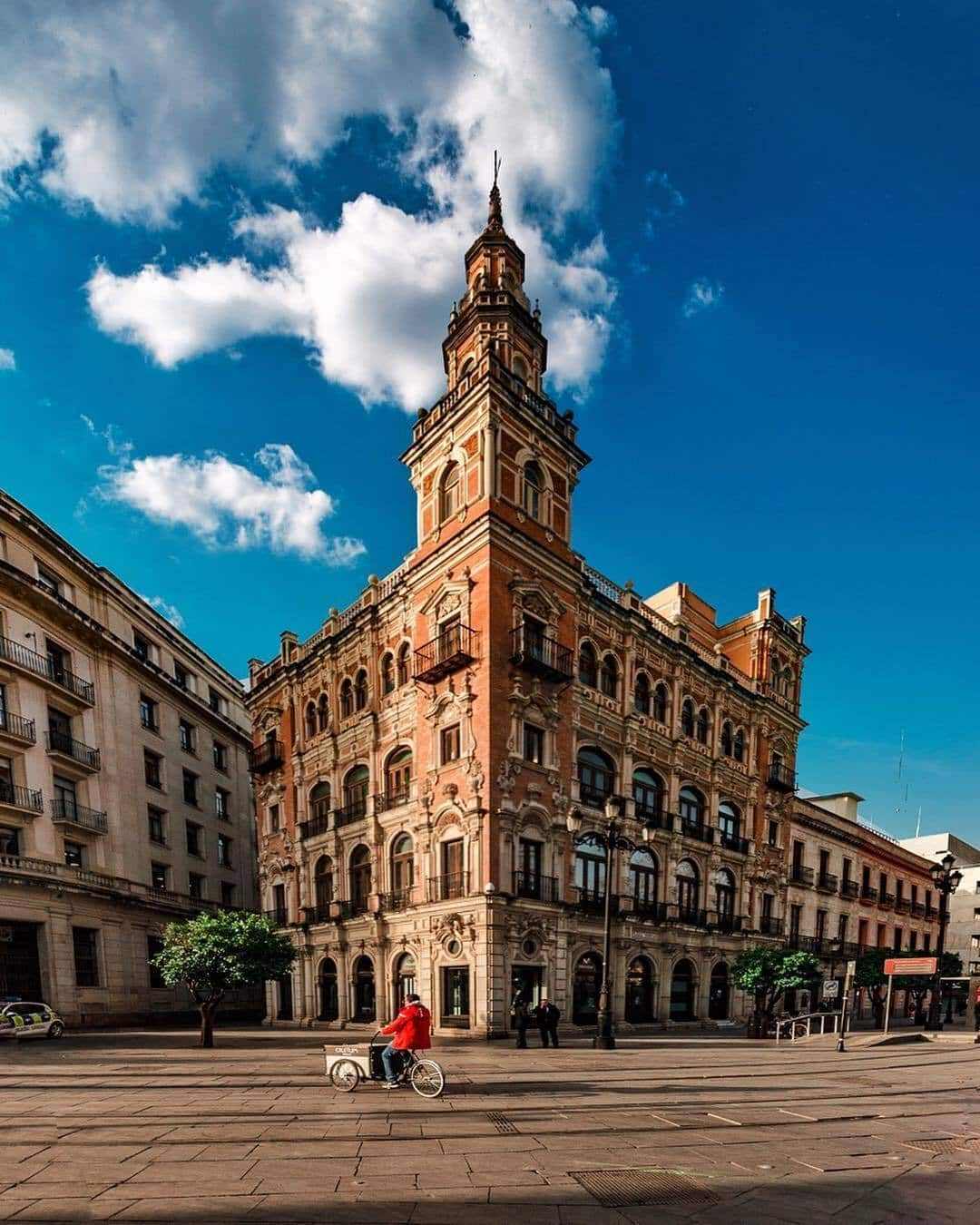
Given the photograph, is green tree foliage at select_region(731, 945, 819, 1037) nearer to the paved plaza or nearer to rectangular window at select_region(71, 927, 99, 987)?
the paved plaza

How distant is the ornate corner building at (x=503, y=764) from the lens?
78.3 ft

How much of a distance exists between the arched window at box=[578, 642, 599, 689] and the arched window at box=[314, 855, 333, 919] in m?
14.4

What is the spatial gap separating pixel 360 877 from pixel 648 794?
42.5 feet

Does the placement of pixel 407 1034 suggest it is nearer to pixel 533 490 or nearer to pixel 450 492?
pixel 533 490

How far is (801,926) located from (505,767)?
86.1 feet

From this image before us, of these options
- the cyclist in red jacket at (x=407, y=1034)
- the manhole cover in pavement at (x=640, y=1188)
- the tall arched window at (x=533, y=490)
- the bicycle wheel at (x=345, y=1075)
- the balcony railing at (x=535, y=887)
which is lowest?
the balcony railing at (x=535, y=887)

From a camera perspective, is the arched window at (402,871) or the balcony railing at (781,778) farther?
the balcony railing at (781,778)

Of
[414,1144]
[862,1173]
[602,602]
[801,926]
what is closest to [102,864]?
[602,602]

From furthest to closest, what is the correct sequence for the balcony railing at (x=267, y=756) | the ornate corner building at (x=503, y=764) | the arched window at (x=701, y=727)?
the balcony railing at (x=267, y=756), the arched window at (x=701, y=727), the ornate corner building at (x=503, y=764)

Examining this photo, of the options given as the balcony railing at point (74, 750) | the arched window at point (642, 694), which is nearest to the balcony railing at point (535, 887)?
the arched window at point (642, 694)

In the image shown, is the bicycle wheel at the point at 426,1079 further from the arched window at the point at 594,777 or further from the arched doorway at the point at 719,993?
the arched doorway at the point at 719,993

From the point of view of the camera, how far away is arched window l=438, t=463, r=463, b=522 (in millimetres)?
27125

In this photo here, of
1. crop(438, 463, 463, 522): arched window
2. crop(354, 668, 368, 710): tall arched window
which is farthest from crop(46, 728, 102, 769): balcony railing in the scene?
crop(438, 463, 463, 522): arched window

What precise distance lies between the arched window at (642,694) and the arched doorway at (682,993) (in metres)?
10.9
